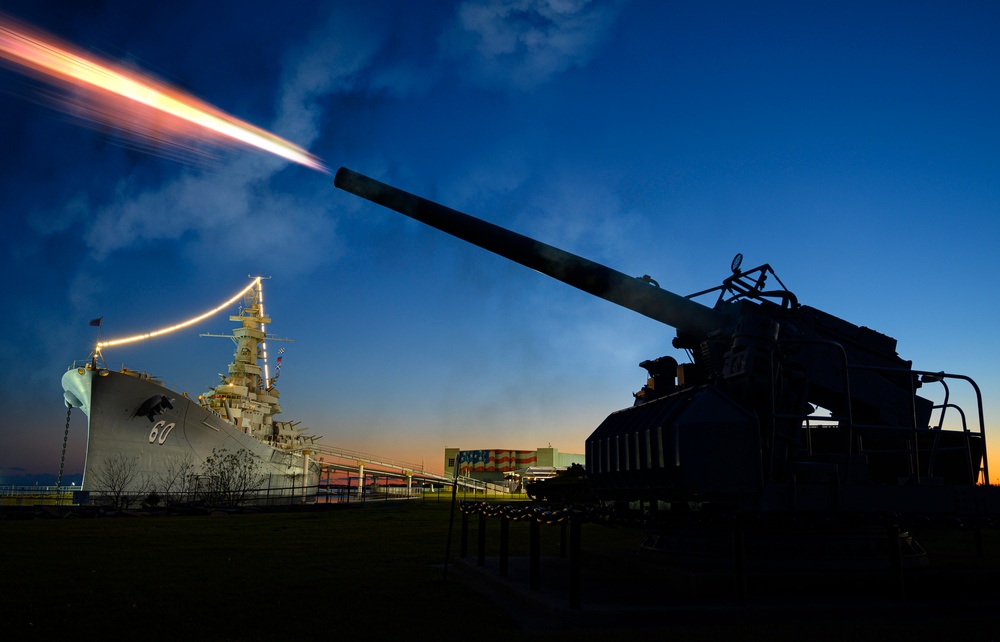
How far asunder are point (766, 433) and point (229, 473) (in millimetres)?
44925

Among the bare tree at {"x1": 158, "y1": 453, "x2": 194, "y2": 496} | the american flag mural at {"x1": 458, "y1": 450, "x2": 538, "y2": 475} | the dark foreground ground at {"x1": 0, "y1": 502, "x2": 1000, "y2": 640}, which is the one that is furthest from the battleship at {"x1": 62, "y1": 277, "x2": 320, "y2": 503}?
the american flag mural at {"x1": 458, "y1": 450, "x2": 538, "y2": 475}

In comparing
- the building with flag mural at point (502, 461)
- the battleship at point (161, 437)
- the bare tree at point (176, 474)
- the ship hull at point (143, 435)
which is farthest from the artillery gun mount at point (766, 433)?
the building with flag mural at point (502, 461)

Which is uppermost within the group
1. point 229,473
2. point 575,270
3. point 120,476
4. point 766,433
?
point 575,270

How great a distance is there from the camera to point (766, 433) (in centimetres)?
717

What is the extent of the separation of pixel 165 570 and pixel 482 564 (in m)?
4.51

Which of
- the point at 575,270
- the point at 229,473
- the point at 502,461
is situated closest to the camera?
the point at 575,270

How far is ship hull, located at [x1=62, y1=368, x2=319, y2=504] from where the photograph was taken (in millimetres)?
41625

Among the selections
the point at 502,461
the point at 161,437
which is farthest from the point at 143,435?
the point at 502,461

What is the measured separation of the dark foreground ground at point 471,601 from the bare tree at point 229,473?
1299 inches

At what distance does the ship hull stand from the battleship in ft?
0.17

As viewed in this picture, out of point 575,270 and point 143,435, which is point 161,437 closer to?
point 143,435

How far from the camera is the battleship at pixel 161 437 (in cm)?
4162

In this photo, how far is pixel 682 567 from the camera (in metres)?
7.57

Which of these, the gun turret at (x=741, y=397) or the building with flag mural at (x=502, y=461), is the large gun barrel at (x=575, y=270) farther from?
the building with flag mural at (x=502, y=461)
